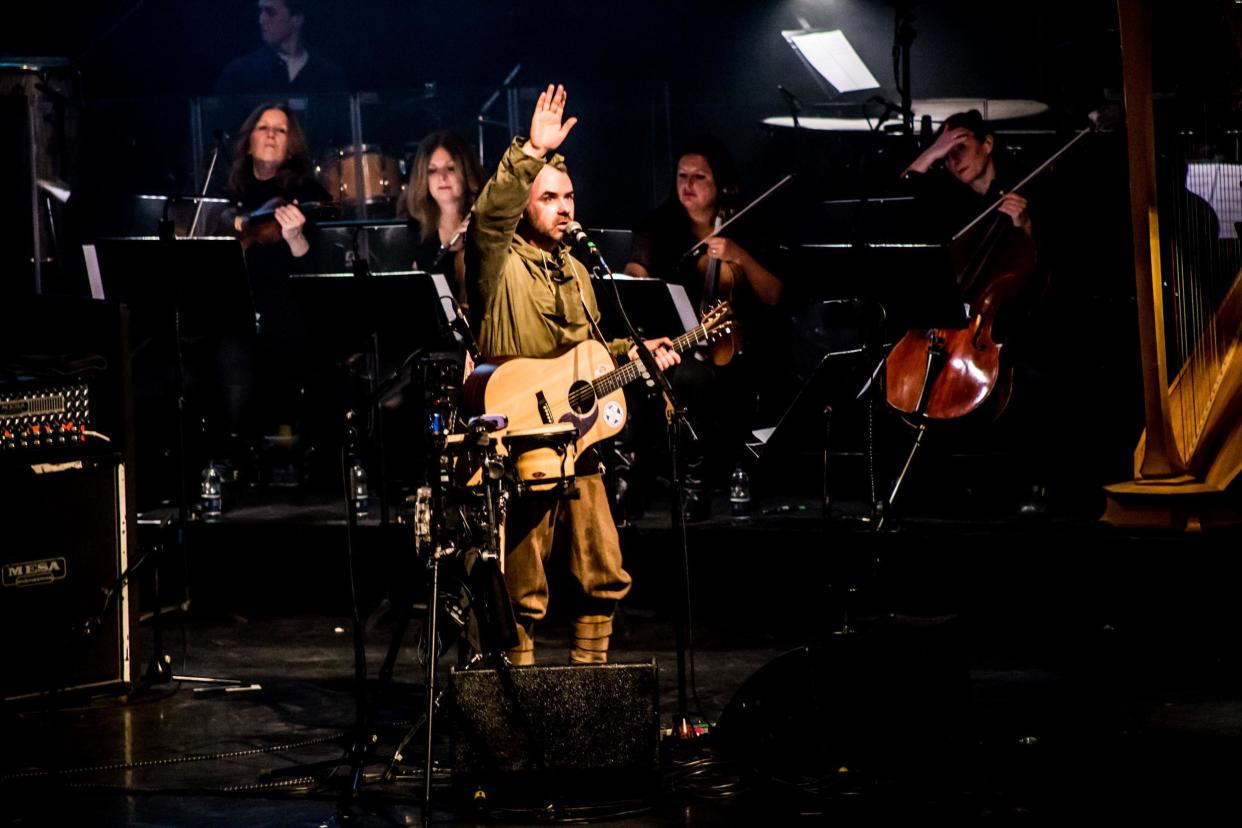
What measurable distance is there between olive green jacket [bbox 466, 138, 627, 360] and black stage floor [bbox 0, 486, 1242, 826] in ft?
4.69

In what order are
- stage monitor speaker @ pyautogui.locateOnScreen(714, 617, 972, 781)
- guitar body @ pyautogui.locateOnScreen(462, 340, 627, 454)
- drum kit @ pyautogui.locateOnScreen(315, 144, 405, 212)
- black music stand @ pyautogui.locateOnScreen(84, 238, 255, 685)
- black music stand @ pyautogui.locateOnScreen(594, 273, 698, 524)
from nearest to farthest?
stage monitor speaker @ pyautogui.locateOnScreen(714, 617, 972, 781) → guitar body @ pyautogui.locateOnScreen(462, 340, 627, 454) → black music stand @ pyautogui.locateOnScreen(84, 238, 255, 685) → black music stand @ pyautogui.locateOnScreen(594, 273, 698, 524) → drum kit @ pyautogui.locateOnScreen(315, 144, 405, 212)

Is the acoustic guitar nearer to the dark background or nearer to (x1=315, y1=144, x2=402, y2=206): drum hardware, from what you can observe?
the dark background

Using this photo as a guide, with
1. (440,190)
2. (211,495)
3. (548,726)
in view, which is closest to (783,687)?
(548,726)

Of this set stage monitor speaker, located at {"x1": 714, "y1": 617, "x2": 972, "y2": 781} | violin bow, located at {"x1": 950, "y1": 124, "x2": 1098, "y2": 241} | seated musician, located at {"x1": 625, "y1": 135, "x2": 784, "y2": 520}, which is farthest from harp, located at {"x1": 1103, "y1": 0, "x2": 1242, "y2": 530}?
seated musician, located at {"x1": 625, "y1": 135, "x2": 784, "y2": 520}

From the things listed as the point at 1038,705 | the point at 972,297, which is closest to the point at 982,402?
the point at 972,297

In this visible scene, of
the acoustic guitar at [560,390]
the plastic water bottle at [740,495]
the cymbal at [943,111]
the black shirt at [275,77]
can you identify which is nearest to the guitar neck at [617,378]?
the acoustic guitar at [560,390]

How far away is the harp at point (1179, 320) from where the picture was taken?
6387mm

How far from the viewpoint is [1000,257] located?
7.77m

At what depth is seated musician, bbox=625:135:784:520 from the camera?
28.4 feet

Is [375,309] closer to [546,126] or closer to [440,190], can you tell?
[546,126]

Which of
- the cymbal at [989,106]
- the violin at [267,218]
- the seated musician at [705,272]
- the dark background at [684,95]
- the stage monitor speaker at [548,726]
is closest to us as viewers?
the stage monitor speaker at [548,726]

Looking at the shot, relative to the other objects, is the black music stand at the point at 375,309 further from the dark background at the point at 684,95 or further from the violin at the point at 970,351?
the violin at the point at 970,351

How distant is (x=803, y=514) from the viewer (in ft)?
27.7

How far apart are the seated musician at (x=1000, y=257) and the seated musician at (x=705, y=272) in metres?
0.97
